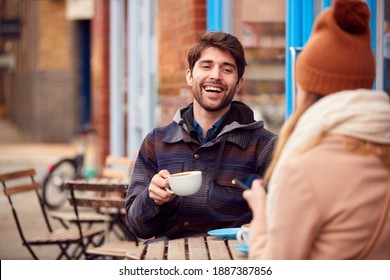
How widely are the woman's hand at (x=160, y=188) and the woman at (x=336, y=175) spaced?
109 centimetres

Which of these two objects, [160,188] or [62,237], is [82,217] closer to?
[62,237]

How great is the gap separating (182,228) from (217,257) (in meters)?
0.90

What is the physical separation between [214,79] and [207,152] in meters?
0.33

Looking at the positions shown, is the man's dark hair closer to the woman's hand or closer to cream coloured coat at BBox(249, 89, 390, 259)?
the woman's hand

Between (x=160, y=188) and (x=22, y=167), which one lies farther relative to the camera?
(x=22, y=167)

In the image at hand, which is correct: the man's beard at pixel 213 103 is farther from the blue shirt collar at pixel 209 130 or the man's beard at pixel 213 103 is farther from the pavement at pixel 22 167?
the pavement at pixel 22 167

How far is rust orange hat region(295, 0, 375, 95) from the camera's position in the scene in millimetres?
2795

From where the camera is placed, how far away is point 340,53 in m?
2.79

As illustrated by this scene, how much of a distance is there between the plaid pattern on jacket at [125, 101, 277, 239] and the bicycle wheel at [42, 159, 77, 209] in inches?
312

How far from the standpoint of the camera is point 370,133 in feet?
8.74

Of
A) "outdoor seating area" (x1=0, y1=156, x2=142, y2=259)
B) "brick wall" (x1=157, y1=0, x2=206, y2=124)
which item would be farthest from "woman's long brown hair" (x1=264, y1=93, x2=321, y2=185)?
"brick wall" (x1=157, y1=0, x2=206, y2=124)

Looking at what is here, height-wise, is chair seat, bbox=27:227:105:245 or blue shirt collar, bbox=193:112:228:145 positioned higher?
blue shirt collar, bbox=193:112:228:145

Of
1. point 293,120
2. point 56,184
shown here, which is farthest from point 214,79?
point 56,184

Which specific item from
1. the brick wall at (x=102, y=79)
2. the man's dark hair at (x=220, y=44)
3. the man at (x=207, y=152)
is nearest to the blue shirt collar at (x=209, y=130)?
the man at (x=207, y=152)
